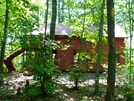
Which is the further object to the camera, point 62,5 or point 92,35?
point 62,5

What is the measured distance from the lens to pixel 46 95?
18.4 feet

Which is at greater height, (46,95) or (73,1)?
(73,1)

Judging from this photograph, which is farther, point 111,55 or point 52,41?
point 52,41

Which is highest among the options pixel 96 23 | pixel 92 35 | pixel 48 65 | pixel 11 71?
pixel 96 23

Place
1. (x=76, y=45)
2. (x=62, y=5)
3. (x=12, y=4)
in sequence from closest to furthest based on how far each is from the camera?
(x=12, y=4)
(x=76, y=45)
(x=62, y=5)

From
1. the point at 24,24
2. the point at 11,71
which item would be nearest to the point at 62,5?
the point at 11,71

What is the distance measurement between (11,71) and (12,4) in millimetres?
9336

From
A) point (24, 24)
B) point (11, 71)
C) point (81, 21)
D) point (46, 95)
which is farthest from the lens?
point (11, 71)

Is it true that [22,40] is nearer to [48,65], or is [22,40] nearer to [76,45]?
[48,65]

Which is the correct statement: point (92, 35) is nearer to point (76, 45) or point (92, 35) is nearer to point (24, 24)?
point (24, 24)

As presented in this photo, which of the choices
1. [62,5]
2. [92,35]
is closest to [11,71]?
[92,35]

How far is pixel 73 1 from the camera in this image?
7.69 m

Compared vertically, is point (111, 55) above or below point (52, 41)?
below

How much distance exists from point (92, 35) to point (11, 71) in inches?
401
